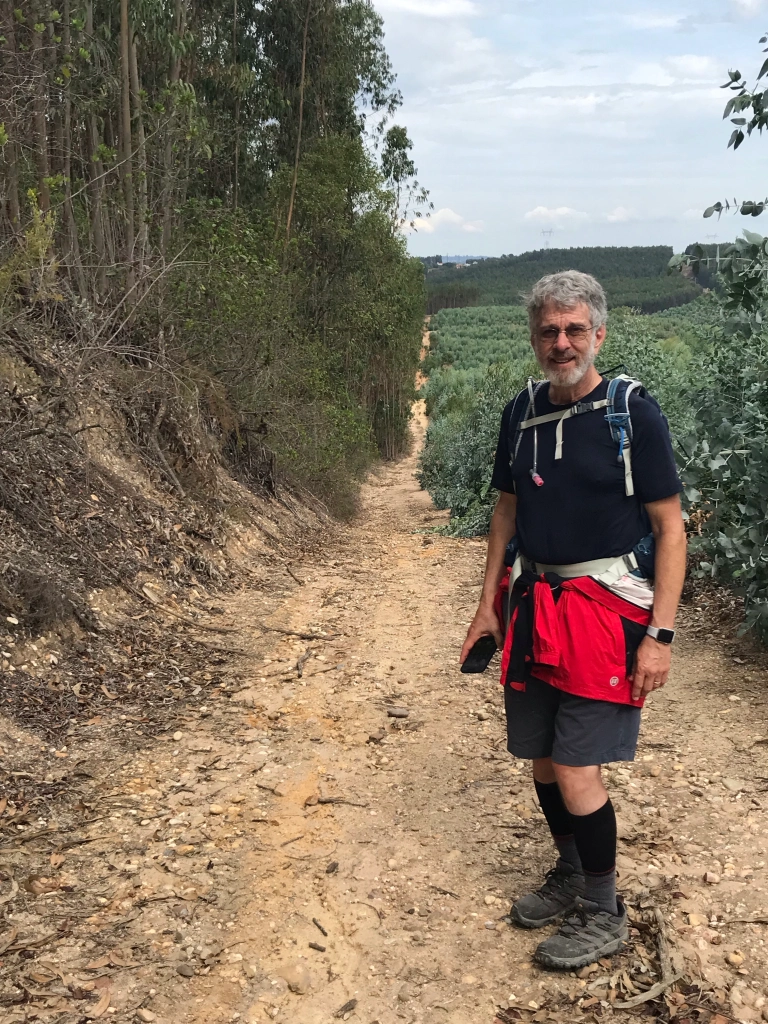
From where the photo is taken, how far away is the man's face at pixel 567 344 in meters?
2.57

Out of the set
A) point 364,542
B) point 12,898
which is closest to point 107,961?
point 12,898

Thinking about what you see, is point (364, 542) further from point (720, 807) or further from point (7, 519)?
point (720, 807)

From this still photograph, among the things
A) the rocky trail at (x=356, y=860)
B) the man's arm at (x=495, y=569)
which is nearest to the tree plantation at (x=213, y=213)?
the rocky trail at (x=356, y=860)

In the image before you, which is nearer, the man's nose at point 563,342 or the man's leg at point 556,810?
the man's nose at point 563,342

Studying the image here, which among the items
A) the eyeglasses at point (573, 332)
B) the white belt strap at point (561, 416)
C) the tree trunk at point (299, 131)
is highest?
the tree trunk at point (299, 131)

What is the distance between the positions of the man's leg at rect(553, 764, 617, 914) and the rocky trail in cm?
37

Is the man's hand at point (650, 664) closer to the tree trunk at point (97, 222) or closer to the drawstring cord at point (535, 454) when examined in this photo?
the drawstring cord at point (535, 454)

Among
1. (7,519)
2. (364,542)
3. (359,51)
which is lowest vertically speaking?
(364,542)

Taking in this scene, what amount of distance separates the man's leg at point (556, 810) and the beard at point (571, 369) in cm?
131

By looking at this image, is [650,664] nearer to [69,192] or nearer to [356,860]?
[356,860]

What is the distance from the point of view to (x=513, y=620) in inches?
108

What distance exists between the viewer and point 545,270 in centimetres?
11038

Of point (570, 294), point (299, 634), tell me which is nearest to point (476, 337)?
point (299, 634)

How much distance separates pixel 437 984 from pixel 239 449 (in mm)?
9426
